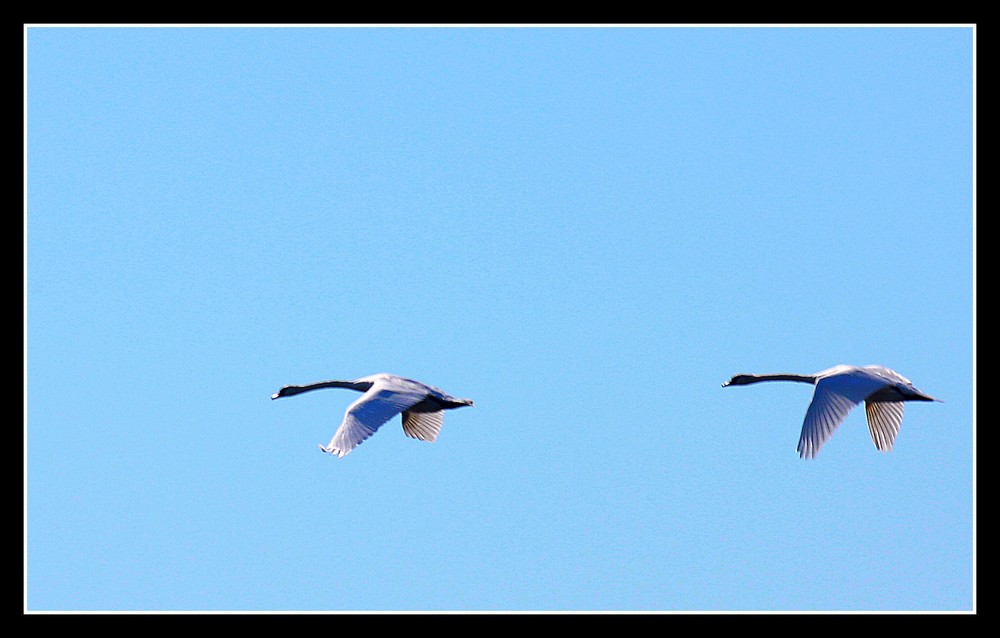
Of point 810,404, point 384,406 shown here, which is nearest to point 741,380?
point 810,404

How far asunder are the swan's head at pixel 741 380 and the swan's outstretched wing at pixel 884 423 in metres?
2.46

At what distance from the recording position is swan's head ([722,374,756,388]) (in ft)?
108

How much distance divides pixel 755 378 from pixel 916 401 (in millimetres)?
3475

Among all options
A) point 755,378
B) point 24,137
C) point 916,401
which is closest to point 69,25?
point 24,137

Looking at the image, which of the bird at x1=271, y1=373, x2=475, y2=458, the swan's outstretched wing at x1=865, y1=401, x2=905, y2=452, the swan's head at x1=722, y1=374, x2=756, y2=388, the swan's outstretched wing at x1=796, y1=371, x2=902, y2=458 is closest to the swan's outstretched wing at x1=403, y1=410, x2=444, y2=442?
the bird at x1=271, y1=373, x2=475, y2=458

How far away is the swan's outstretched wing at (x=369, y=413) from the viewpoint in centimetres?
2666

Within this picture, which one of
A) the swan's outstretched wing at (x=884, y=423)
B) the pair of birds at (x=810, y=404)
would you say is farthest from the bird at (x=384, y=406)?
the swan's outstretched wing at (x=884, y=423)

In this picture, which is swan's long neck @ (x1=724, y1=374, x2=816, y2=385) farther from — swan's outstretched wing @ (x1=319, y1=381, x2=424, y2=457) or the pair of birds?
swan's outstretched wing @ (x1=319, y1=381, x2=424, y2=457)

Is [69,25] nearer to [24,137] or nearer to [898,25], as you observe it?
[24,137]

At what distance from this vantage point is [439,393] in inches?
1231

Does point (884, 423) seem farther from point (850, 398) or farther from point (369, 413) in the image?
point (369, 413)

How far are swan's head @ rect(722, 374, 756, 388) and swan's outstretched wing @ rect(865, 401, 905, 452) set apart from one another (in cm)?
246

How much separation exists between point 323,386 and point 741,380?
8700 millimetres

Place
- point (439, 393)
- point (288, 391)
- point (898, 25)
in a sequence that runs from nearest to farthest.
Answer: point (898, 25), point (439, 393), point (288, 391)
